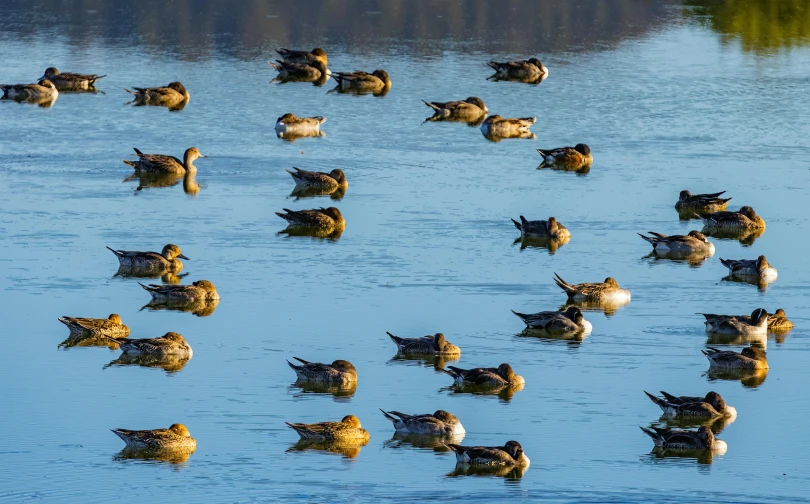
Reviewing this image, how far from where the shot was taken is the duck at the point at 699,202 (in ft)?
94.2

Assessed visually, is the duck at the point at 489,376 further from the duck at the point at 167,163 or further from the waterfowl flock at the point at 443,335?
the duck at the point at 167,163

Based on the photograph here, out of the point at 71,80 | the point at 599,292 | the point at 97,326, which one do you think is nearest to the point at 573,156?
the point at 599,292

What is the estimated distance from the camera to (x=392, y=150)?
1303 inches

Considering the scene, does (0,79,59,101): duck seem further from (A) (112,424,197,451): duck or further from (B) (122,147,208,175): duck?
(A) (112,424,197,451): duck

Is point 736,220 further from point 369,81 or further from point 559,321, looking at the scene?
point 369,81

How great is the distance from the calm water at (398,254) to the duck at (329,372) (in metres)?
0.22

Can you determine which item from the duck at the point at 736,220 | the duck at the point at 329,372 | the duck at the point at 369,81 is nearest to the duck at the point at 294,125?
the duck at the point at 369,81

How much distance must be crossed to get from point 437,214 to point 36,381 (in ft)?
33.0

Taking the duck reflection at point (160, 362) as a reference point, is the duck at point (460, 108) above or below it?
above

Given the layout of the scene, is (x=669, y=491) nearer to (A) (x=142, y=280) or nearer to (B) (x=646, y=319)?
(B) (x=646, y=319)

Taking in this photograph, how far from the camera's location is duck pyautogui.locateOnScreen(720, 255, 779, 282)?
24453mm

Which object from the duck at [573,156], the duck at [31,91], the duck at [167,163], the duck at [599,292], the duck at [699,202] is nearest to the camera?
the duck at [599,292]

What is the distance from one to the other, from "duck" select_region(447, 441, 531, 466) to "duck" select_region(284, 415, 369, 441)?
104 cm

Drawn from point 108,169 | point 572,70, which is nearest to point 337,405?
point 108,169
